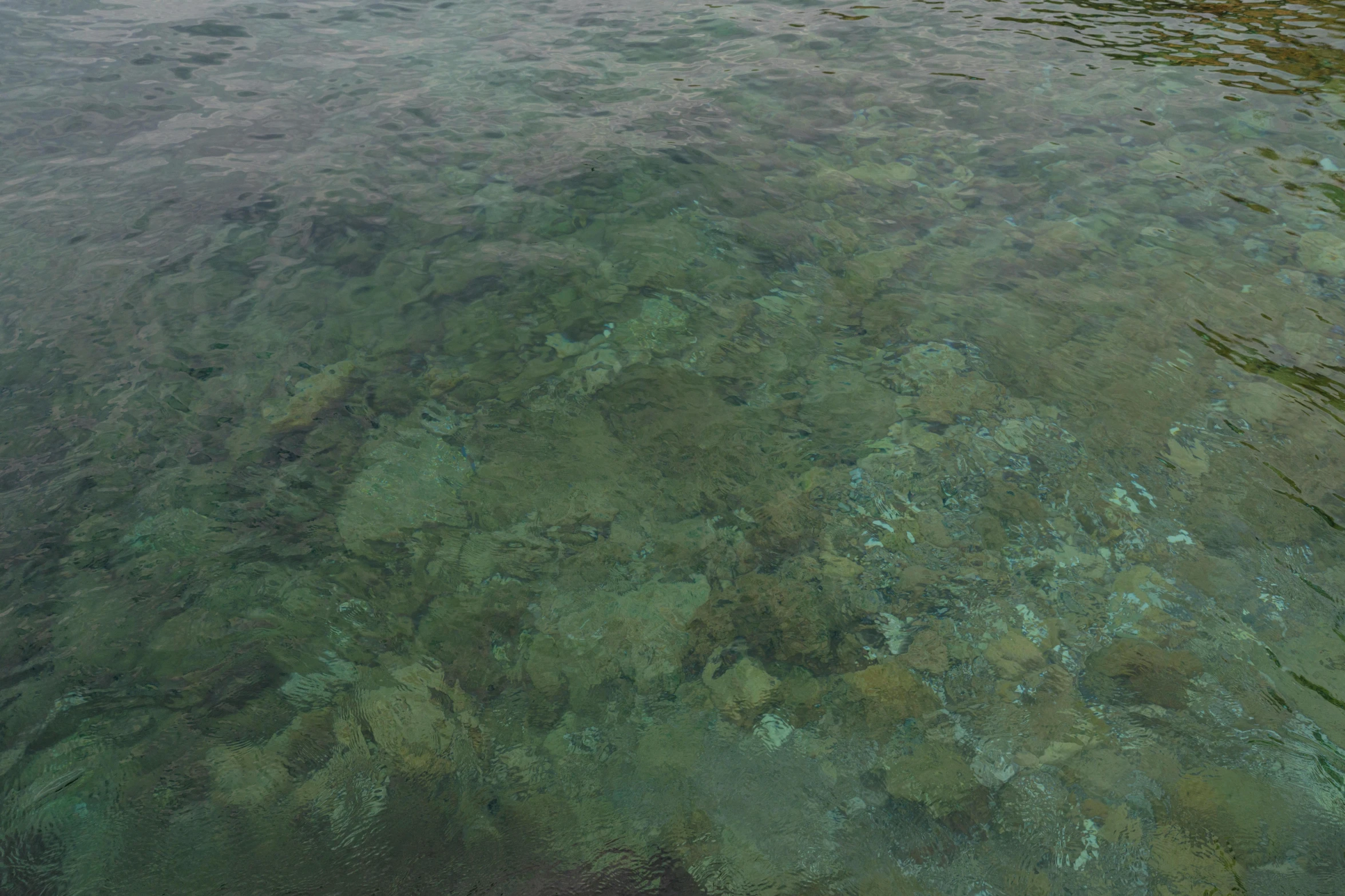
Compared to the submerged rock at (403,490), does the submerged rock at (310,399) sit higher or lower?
higher

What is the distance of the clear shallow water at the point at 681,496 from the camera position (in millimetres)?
2674

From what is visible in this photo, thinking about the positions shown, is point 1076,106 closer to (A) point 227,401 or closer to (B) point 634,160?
(B) point 634,160

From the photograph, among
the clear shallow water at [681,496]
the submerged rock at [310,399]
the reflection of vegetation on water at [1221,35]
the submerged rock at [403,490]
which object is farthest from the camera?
the reflection of vegetation on water at [1221,35]

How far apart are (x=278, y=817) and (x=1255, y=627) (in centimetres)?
396

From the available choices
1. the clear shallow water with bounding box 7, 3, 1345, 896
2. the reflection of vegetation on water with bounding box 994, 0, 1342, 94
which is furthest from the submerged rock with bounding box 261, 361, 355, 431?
the reflection of vegetation on water with bounding box 994, 0, 1342, 94

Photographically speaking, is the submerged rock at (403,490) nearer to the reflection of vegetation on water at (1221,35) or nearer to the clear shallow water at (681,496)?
the clear shallow water at (681,496)

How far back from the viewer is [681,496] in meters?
3.85

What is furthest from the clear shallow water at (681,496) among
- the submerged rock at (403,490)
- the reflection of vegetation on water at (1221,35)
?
the reflection of vegetation on water at (1221,35)

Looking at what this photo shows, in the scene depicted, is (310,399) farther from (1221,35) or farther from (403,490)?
(1221,35)

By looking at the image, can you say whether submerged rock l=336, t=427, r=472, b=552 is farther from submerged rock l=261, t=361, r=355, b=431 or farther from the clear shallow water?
submerged rock l=261, t=361, r=355, b=431

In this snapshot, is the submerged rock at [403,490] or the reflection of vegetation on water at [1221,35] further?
the reflection of vegetation on water at [1221,35]

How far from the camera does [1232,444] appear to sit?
3953 millimetres

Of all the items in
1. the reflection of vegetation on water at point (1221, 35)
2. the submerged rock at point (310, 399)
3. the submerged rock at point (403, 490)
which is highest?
the reflection of vegetation on water at point (1221, 35)

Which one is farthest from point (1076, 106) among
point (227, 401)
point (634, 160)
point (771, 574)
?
point (227, 401)
